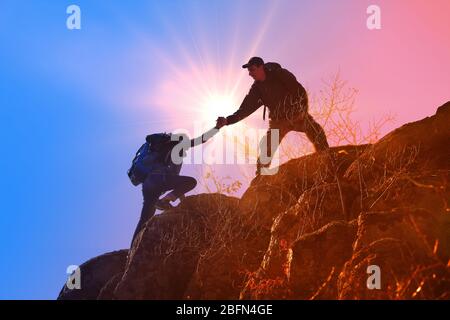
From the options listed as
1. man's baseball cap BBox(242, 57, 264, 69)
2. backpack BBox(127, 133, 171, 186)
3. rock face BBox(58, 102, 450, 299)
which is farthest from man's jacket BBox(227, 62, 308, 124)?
backpack BBox(127, 133, 171, 186)

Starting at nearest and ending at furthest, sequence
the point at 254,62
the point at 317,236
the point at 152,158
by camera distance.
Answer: the point at 317,236, the point at 254,62, the point at 152,158

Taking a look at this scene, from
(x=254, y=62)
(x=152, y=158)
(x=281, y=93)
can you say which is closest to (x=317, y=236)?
(x=281, y=93)

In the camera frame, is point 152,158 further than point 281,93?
Yes

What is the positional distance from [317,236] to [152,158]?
570 centimetres

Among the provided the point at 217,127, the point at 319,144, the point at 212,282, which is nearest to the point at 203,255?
the point at 212,282

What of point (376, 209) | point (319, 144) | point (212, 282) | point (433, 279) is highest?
point (319, 144)

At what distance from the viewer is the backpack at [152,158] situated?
41.9 feet

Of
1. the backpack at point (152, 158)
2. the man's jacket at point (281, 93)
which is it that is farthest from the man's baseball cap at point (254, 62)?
the backpack at point (152, 158)

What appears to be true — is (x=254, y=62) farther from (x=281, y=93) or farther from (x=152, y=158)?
(x=152, y=158)

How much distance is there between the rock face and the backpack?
1376 mm

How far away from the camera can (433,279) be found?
688 cm

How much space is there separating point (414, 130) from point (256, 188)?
15.8 feet

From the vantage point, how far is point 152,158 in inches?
506
